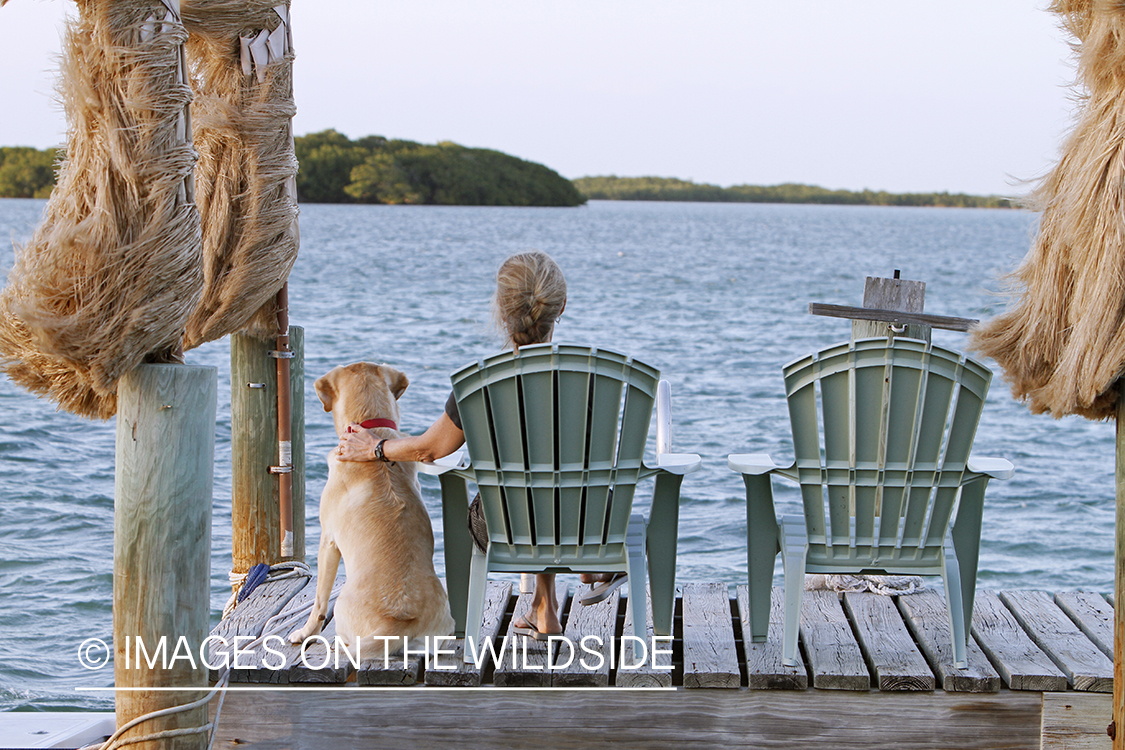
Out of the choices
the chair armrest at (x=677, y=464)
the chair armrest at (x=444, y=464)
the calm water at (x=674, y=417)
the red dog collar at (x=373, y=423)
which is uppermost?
the red dog collar at (x=373, y=423)

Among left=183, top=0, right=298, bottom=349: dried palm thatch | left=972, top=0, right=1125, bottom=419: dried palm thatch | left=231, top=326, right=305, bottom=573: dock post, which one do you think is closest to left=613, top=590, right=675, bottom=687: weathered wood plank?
left=972, top=0, right=1125, bottom=419: dried palm thatch

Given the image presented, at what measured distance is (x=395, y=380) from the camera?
12.4 ft

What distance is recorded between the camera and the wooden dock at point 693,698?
10.7ft

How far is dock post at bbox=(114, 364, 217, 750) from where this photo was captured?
3.04 m

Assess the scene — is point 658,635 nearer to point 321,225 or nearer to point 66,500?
point 66,500

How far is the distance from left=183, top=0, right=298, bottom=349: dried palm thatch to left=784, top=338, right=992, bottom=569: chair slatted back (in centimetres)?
224

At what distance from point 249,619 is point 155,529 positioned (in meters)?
0.86

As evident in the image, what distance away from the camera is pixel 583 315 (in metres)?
24.9

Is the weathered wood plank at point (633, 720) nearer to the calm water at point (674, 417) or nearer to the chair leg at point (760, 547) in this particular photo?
the chair leg at point (760, 547)

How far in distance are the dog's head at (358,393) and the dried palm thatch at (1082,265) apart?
2021mm

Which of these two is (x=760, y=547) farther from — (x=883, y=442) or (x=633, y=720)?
(x=633, y=720)

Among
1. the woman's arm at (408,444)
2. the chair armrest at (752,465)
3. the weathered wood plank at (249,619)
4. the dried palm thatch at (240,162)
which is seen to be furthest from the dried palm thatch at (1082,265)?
the dried palm thatch at (240,162)

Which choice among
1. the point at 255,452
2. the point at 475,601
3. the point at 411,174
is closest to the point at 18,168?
the point at 411,174

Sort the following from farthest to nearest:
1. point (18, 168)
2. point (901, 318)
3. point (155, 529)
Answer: point (18, 168) → point (901, 318) → point (155, 529)
